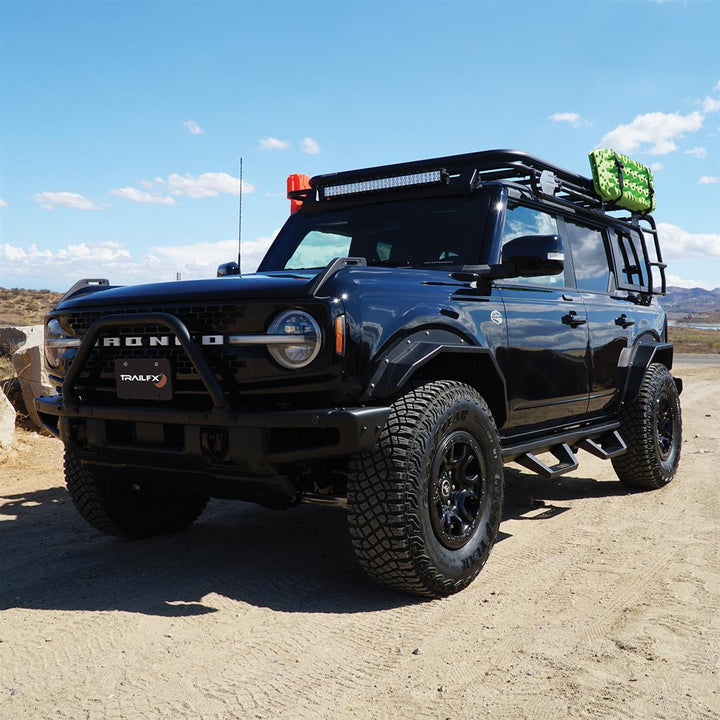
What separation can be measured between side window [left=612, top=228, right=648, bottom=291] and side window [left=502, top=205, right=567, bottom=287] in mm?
1237

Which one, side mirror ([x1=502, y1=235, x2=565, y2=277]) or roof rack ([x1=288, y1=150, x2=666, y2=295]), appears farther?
roof rack ([x1=288, y1=150, x2=666, y2=295])

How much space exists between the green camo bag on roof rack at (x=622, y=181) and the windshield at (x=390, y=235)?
177cm

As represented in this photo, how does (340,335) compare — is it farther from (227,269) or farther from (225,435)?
(227,269)

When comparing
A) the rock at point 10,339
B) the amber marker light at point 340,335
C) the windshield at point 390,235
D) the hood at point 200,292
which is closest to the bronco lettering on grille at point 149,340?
the hood at point 200,292

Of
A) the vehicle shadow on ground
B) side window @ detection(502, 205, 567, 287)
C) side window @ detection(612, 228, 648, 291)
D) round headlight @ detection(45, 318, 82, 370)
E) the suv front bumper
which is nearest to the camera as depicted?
the suv front bumper

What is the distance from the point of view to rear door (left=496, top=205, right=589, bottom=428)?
13.6ft

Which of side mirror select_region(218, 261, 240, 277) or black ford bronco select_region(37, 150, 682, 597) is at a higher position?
side mirror select_region(218, 261, 240, 277)

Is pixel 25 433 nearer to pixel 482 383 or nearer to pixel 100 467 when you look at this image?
pixel 100 467

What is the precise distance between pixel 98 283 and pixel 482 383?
2.25 m

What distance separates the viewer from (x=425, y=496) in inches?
126

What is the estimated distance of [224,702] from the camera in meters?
2.36

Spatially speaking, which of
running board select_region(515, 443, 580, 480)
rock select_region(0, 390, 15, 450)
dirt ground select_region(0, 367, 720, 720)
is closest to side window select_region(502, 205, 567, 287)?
running board select_region(515, 443, 580, 480)

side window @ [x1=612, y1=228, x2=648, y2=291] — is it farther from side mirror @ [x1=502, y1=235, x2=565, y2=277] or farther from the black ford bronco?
side mirror @ [x1=502, y1=235, x2=565, y2=277]

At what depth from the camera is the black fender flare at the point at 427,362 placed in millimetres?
3139
